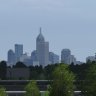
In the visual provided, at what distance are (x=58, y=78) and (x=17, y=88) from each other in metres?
45.3

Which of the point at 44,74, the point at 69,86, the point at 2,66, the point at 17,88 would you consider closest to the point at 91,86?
the point at 69,86

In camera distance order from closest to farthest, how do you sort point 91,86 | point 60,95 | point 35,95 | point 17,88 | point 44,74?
point 60,95, point 91,86, point 35,95, point 17,88, point 44,74

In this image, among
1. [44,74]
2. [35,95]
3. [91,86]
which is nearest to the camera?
[91,86]

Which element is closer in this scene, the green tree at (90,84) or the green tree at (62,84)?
the green tree at (62,84)

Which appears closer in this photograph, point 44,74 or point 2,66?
point 44,74

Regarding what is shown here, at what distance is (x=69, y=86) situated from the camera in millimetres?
32281

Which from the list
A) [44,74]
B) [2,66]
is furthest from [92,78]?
[2,66]

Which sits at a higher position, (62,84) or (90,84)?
(90,84)

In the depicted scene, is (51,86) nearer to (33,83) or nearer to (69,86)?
(69,86)

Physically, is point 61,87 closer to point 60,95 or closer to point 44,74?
point 60,95

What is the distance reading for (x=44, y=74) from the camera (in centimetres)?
9038

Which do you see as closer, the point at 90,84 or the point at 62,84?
the point at 62,84

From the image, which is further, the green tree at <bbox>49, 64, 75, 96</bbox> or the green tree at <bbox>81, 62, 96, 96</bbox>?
the green tree at <bbox>81, 62, 96, 96</bbox>

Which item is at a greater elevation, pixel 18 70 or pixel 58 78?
pixel 18 70
